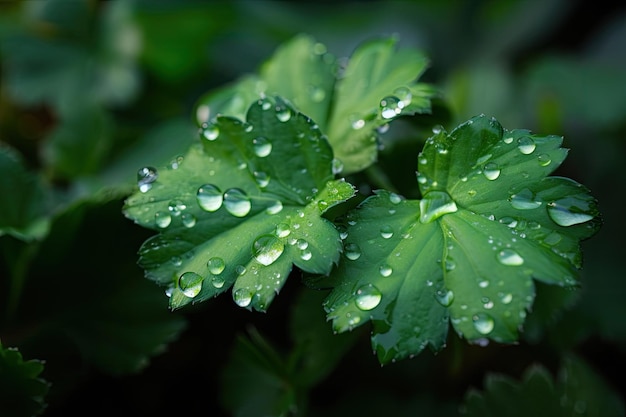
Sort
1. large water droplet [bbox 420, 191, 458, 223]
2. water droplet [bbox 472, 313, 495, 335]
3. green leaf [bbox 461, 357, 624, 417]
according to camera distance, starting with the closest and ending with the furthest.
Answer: water droplet [bbox 472, 313, 495, 335], large water droplet [bbox 420, 191, 458, 223], green leaf [bbox 461, 357, 624, 417]

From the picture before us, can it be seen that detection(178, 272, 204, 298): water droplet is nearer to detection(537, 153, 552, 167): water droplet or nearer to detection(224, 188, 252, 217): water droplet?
detection(224, 188, 252, 217): water droplet

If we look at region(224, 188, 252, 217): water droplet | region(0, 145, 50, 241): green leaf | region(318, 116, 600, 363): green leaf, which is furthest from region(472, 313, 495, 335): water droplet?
region(0, 145, 50, 241): green leaf

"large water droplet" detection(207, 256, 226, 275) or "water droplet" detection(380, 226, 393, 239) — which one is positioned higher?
"water droplet" detection(380, 226, 393, 239)

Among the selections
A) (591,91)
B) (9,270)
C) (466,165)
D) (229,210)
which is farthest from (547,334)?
(9,270)

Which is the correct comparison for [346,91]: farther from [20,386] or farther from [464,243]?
[20,386]

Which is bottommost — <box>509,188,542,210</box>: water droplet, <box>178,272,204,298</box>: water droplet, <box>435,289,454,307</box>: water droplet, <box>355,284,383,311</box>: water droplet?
<box>178,272,204,298</box>: water droplet

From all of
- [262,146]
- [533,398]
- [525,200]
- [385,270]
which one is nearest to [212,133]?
[262,146]

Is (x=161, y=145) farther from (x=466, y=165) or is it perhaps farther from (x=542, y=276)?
(x=542, y=276)
